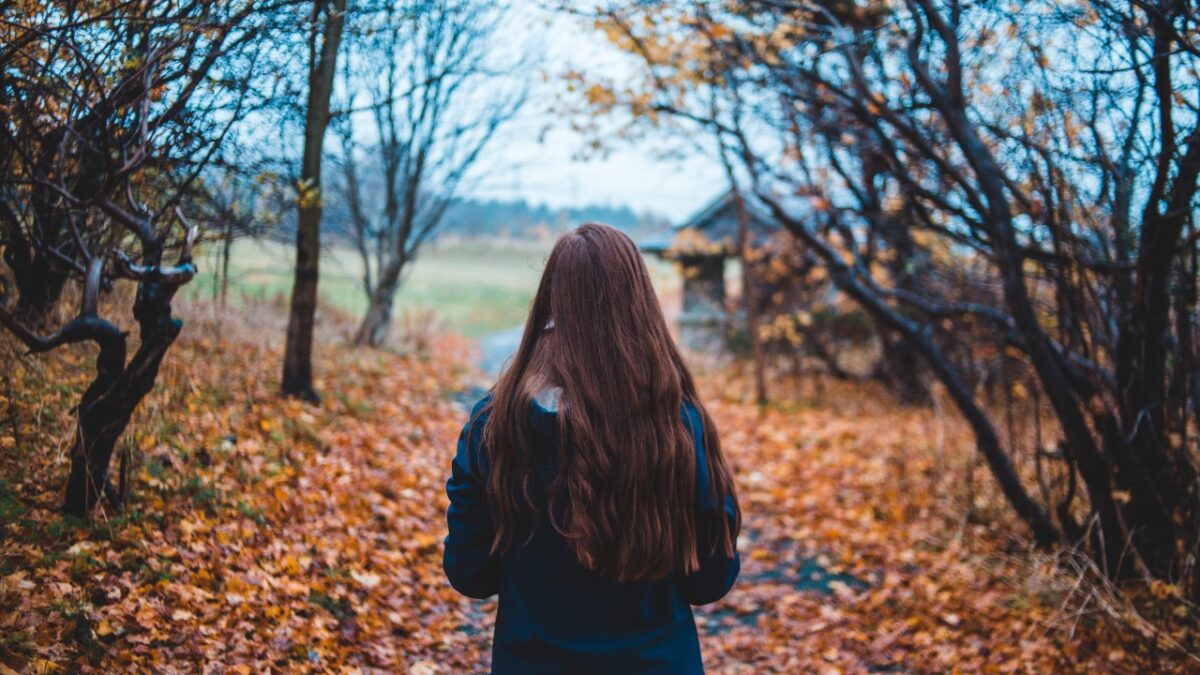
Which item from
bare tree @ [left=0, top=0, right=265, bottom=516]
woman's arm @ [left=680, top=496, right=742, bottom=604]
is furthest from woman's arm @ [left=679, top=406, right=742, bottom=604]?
bare tree @ [left=0, top=0, right=265, bottom=516]

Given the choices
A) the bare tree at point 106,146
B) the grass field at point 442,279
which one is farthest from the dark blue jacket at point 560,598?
the bare tree at point 106,146

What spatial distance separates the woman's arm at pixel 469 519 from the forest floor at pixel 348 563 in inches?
81.5

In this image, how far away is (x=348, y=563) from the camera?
5.21m

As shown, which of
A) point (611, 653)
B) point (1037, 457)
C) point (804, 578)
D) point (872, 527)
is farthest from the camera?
point (872, 527)

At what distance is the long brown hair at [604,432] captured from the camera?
198 cm

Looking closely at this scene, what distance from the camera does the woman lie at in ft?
6.53

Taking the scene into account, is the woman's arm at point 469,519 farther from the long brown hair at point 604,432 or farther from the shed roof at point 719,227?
the shed roof at point 719,227

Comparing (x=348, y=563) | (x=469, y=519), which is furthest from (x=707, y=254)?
(x=469, y=519)

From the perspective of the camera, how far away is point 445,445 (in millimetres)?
9031

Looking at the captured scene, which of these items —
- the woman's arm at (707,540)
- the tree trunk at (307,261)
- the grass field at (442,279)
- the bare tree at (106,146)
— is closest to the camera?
the woman's arm at (707,540)

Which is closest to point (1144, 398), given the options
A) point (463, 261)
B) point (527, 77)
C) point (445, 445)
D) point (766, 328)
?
point (445, 445)

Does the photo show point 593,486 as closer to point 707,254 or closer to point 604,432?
point 604,432

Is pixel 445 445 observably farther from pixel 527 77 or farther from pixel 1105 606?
pixel 527 77

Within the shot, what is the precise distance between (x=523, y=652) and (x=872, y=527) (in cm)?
630
